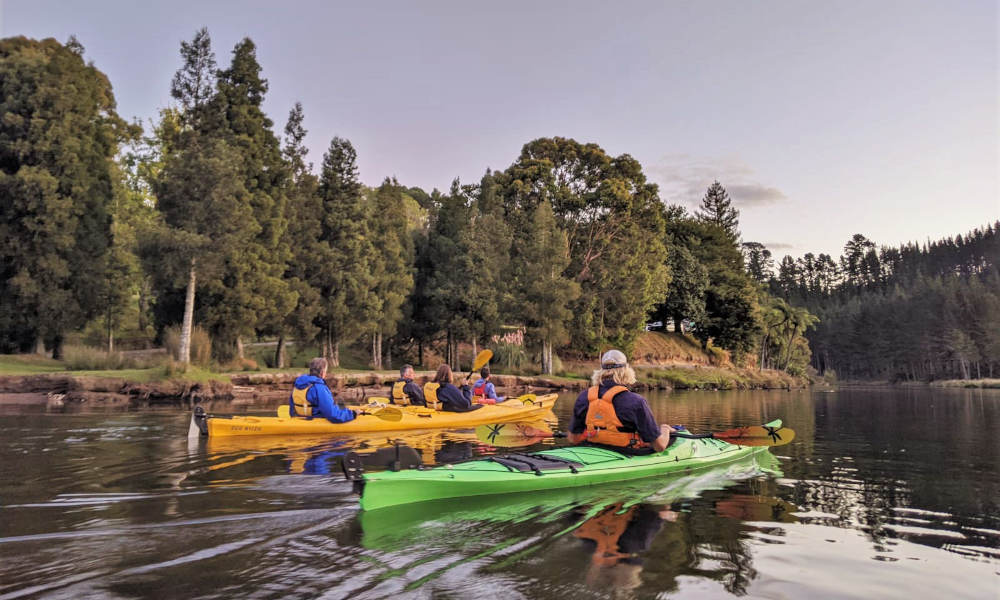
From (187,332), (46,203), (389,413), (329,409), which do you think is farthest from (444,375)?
(46,203)

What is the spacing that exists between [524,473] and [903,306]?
90144mm

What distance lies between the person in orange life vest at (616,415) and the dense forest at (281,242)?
18.3 meters

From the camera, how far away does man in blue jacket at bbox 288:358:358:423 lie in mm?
11250

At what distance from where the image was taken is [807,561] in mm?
5004

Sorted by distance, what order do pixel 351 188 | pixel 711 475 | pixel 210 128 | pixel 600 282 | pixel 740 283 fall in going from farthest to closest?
pixel 740 283
pixel 600 282
pixel 351 188
pixel 210 128
pixel 711 475

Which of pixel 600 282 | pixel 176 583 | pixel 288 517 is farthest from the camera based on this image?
pixel 600 282

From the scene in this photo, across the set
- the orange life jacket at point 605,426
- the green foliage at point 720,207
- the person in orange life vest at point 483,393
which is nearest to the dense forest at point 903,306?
the green foliage at point 720,207

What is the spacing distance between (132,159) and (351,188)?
1408 cm

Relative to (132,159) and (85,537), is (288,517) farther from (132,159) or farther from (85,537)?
(132,159)

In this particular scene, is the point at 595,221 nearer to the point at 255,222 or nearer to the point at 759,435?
the point at 255,222

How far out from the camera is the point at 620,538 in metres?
5.49

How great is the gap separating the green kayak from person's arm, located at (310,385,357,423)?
5244 mm

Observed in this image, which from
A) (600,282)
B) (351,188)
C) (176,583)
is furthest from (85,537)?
(600,282)

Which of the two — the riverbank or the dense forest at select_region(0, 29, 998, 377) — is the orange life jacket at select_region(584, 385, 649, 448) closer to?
the riverbank
